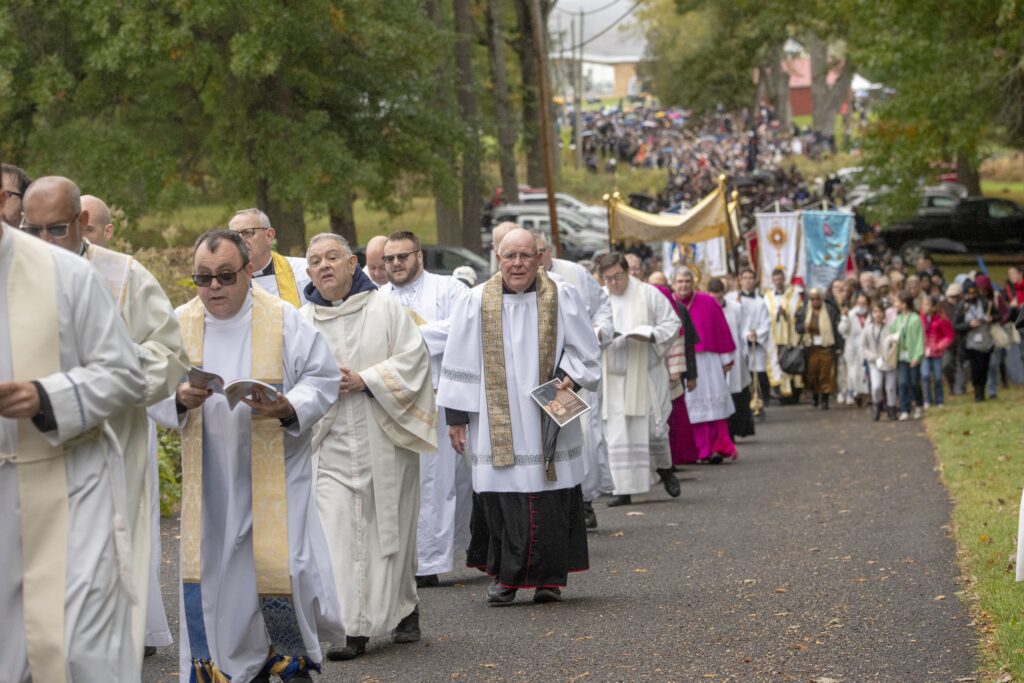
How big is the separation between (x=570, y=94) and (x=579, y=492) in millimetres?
130726

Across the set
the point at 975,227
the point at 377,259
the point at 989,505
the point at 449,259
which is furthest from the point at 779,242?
the point at 377,259

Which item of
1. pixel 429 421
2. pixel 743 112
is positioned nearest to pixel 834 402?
pixel 429 421

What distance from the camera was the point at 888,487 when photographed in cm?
1488

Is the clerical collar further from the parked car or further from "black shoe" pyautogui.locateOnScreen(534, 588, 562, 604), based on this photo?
the parked car

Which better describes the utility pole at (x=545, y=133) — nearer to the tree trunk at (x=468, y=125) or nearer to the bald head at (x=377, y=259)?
the tree trunk at (x=468, y=125)

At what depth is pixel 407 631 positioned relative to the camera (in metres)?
8.77

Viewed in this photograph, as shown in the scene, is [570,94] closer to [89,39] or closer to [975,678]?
[89,39]

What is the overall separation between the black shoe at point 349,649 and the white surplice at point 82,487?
120 inches

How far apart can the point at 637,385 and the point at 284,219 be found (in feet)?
57.8

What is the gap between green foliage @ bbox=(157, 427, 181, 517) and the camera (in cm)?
1380

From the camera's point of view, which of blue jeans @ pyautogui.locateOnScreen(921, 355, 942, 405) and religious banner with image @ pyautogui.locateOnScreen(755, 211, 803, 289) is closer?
blue jeans @ pyautogui.locateOnScreen(921, 355, 942, 405)

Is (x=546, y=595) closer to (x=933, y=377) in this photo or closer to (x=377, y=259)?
(x=377, y=259)

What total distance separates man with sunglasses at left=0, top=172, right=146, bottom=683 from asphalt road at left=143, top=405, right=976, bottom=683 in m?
2.88

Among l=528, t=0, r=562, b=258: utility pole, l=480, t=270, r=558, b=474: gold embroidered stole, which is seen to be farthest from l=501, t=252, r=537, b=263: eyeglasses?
l=528, t=0, r=562, b=258: utility pole
